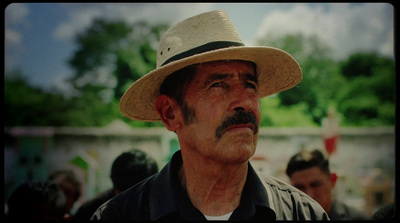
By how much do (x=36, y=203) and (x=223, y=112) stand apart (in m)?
1.78

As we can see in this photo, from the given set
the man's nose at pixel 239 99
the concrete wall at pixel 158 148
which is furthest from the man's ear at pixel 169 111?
the concrete wall at pixel 158 148

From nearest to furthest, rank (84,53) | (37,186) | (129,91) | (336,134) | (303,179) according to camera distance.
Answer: (129,91), (37,186), (303,179), (336,134), (84,53)

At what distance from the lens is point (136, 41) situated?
32438 millimetres

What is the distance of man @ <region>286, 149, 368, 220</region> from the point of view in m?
3.40

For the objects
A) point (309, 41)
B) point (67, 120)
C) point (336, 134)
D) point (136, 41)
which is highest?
point (136, 41)

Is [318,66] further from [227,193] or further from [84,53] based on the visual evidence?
[227,193]

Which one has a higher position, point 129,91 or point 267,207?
point 129,91

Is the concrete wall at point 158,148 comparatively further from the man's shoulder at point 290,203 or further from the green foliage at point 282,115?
the green foliage at point 282,115

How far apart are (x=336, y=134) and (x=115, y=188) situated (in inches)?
423

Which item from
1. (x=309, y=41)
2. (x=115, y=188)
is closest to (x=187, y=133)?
(x=115, y=188)

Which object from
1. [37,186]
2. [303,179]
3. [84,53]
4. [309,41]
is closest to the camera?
[37,186]

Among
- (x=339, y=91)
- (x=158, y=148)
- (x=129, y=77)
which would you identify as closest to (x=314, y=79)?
(x=339, y=91)

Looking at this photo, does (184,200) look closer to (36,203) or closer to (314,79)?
(36,203)

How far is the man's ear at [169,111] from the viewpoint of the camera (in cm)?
194
